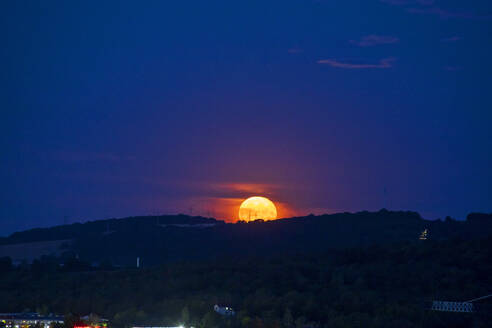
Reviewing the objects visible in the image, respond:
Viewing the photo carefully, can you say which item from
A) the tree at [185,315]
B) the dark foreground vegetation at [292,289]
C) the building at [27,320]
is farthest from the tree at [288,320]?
the building at [27,320]

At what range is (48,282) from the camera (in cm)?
13612

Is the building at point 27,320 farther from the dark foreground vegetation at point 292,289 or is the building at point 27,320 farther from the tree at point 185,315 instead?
the tree at point 185,315

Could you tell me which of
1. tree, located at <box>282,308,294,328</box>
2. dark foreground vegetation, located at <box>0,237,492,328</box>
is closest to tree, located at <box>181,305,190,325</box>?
dark foreground vegetation, located at <box>0,237,492,328</box>

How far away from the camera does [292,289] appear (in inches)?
4237

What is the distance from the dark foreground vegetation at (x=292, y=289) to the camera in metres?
89.6

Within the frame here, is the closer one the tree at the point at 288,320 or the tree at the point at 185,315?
the tree at the point at 288,320

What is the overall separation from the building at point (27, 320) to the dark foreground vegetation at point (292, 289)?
10.8ft

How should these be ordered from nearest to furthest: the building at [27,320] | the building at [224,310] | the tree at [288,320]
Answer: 1. the tree at [288,320]
2. the building at [224,310]
3. the building at [27,320]

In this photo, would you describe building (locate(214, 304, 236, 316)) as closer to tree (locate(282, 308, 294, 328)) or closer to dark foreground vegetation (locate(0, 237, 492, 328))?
dark foreground vegetation (locate(0, 237, 492, 328))

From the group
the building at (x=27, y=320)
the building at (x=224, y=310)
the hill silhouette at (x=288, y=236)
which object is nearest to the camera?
the building at (x=224, y=310)

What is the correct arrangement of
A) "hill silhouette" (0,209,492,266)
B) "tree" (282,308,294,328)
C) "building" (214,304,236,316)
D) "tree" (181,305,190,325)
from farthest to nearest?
1. "hill silhouette" (0,209,492,266)
2. "building" (214,304,236,316)
3. "tree" (181,305,190,325)
4. "tree" (282,308,294,328)

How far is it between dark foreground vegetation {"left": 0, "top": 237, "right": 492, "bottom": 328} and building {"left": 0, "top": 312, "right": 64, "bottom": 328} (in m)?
3.29

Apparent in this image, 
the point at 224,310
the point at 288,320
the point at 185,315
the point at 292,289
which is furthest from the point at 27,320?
the point at 288,320

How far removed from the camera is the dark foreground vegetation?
89.6m
